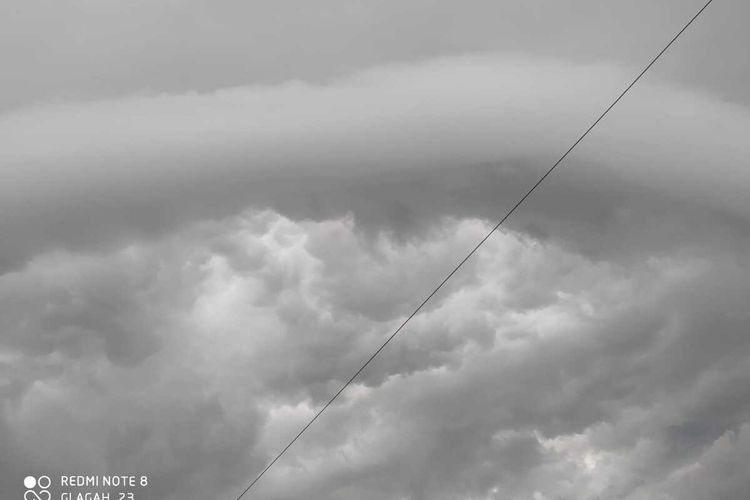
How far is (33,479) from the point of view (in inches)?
2931
